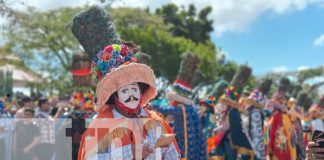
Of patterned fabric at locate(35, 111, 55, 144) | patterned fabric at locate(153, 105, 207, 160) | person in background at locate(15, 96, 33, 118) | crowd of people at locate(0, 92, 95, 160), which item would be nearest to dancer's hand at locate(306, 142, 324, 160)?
crowd of people at locate(0, 92, 95, 160)

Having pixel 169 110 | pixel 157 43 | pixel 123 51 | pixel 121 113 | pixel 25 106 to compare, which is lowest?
pixel 121 113

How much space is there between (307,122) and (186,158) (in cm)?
621

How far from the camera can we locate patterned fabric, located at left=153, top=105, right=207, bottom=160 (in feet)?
25.8

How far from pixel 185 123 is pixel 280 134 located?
9.12 feet

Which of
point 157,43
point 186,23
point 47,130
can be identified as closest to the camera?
point 47,130

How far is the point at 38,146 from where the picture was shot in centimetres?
725

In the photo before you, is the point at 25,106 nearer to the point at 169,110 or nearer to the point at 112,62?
the point at 169,110

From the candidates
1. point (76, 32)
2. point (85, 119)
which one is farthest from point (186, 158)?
point (76, 32)

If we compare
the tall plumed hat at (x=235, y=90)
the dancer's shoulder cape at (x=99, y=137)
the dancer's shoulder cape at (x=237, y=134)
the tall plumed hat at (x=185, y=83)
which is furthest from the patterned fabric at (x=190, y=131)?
the dancer's shoulder cape at (x=99, y=137)

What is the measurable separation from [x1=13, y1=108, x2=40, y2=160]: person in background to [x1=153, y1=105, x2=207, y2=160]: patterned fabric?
6.17 feet

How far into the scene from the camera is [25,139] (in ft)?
24.0

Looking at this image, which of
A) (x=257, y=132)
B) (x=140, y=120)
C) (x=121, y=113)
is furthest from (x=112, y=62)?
(x=257, y=132)

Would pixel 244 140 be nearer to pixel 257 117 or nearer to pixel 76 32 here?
pixel 257 117

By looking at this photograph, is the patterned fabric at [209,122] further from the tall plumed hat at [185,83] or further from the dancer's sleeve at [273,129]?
the tall plumed hat at [185,83]
